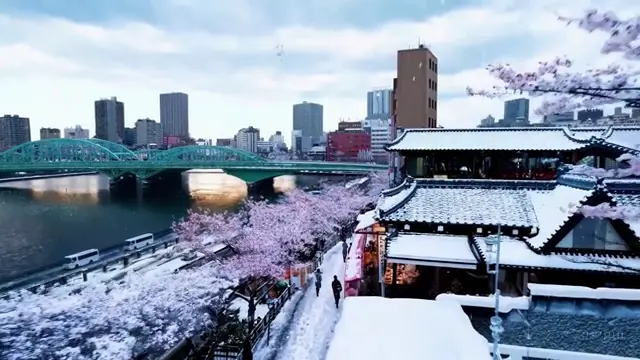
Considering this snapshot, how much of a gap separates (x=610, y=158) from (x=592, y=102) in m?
15.9

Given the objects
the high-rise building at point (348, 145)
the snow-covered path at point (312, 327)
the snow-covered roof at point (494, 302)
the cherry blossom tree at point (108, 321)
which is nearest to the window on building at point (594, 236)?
the snow-covered roof at point (494, 302)

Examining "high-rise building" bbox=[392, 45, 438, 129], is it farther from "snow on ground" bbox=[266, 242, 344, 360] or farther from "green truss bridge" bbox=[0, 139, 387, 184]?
"snow on ground" bbox=[266, 242, 344, 360]

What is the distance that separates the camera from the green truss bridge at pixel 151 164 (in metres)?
57.3

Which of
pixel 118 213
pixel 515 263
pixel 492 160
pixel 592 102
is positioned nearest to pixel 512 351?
pixel 515 263

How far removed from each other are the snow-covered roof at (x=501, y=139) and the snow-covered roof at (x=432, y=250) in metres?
6.18

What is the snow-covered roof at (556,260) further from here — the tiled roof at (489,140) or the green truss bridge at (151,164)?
the green truss bridge at (151,164)

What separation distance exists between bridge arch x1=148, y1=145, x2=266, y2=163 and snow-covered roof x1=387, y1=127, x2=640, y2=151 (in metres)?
52.8

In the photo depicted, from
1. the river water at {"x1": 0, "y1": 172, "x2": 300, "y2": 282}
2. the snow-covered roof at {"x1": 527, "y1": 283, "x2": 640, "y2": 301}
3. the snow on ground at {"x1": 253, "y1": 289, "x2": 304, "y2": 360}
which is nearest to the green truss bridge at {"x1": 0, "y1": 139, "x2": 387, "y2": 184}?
the river water at {"x1": 0, "y1": 172, "x2": 300, "y2": 282}

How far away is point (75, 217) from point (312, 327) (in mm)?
38864

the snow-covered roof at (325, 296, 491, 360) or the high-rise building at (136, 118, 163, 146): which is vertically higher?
the high-rise building at (136, 118, 163, 146)

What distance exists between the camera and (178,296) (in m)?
14.3

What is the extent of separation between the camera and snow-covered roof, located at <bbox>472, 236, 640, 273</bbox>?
31.5 feet

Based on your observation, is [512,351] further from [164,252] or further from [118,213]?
[118,213]

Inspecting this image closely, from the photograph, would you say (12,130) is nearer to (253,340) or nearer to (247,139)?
(247,139)
